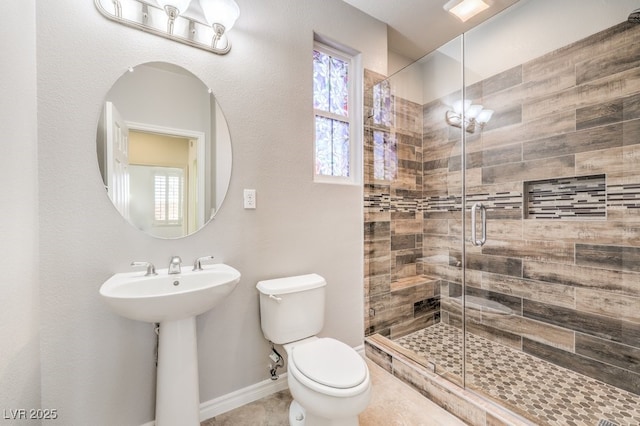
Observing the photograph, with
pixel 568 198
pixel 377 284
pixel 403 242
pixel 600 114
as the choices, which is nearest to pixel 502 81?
pixel 600 114

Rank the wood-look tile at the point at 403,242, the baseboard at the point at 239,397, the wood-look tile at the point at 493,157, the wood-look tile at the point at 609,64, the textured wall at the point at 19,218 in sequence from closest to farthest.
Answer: the textured wall at the point at 19,218 < the baseboard at the point at 239,397 < the wood-look tile at the point at 609,64 < the wood-look tile at the point at 493,157 < the wood-look tile at the point at 403,242

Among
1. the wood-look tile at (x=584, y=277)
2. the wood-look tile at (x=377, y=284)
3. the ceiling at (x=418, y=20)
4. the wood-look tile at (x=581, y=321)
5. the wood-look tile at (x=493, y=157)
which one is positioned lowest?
the wood-look tile at (x=581, y=321)

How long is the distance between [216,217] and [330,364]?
964 mm

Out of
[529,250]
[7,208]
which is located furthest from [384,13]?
[7,208]

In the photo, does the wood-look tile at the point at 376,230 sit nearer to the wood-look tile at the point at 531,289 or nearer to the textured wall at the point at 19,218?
the wood-look tile at the point at 531,289

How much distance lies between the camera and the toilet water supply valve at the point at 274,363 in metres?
1.66

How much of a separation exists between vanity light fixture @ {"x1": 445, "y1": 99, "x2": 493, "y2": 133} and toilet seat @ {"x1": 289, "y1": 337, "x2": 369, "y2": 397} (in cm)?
190

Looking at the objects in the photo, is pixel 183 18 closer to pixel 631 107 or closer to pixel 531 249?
pixel 631 107

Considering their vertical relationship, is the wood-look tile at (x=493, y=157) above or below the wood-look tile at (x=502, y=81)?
below

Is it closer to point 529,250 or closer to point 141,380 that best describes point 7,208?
point 141,380

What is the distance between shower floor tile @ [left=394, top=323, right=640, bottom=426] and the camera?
4.81 ft

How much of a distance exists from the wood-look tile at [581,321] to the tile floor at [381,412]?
1.08 meters

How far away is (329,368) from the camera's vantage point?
4.10 ft

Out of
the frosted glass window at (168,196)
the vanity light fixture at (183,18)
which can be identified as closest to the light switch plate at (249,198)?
the frosted glass window at (168,196)
